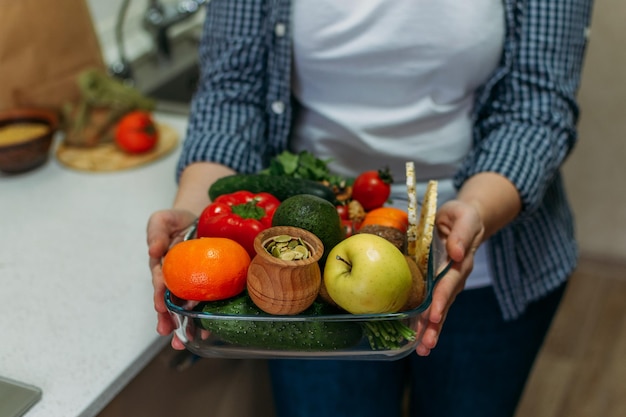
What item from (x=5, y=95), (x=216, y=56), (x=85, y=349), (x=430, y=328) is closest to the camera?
(x=430, y=328)

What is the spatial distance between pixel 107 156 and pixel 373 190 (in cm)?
66

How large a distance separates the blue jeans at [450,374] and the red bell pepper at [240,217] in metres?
0.33

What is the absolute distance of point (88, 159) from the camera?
117 centimetres

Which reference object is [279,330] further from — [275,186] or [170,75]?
[170,75]

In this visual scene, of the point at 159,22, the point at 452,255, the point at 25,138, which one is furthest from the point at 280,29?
the point at 159,22

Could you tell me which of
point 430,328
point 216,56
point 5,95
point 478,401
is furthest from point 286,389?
point 5,95

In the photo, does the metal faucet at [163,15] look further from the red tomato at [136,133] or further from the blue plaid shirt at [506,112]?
the blue plaid shirt at [506,112]

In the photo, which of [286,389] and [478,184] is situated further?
[286,389]

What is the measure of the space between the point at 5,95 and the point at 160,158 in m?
0.30

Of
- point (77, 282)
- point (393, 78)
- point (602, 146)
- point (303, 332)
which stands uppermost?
point (393, 78)

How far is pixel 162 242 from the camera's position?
2.24 ft

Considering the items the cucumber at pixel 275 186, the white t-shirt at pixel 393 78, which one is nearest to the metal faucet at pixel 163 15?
the white t-shirt at pixel 393 78

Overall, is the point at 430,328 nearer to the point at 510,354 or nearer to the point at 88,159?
the point at 510,354

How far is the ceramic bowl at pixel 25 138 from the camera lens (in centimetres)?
108
